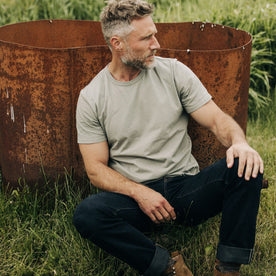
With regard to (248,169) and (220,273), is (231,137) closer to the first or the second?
(248,169)

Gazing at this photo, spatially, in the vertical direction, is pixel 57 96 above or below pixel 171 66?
below

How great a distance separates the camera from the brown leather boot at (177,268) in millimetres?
2639

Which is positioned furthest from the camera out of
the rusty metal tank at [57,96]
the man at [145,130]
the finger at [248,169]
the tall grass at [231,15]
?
the tall grass at [231,15]

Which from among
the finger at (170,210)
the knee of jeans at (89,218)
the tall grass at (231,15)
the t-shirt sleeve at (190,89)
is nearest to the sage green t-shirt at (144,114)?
the t-shirt sleeve at (190,89)

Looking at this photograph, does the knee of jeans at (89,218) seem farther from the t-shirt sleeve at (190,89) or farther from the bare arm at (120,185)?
the t-shirt sleeve at (190,89)

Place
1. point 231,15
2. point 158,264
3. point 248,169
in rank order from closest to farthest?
point 248,169, point 158,264, point 231,15

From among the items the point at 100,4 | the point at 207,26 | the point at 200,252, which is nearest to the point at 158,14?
the point at 100,4

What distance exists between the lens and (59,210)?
3283 millimetres

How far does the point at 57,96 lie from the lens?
311cm

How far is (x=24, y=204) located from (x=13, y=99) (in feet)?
2.32

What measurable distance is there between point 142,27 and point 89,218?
1127 millimetres

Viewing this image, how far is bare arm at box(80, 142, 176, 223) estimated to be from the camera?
2684 mm

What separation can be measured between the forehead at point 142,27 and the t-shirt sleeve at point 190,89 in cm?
28

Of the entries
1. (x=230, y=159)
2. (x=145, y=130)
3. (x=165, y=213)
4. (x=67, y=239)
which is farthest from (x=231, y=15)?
(x=67, y=239)
